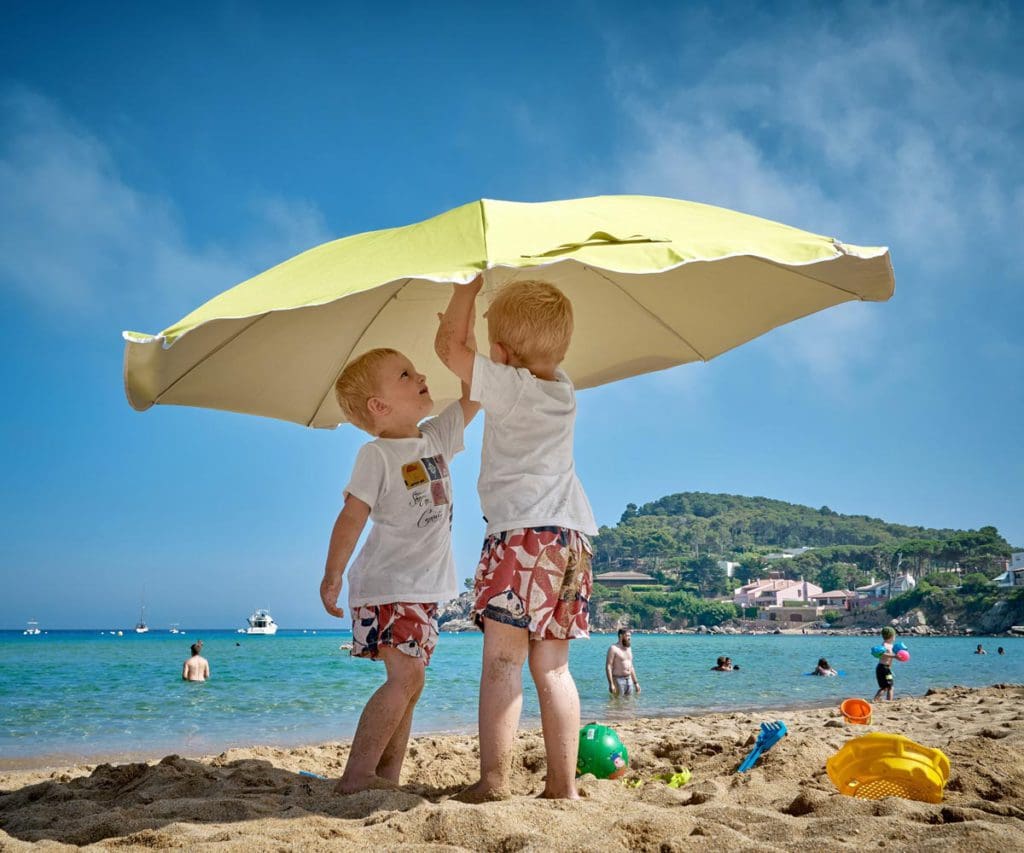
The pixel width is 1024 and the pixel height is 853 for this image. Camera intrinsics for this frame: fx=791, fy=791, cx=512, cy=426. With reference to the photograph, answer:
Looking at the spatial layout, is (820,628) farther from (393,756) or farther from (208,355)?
(208,355)

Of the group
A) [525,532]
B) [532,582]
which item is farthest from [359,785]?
[525,532]

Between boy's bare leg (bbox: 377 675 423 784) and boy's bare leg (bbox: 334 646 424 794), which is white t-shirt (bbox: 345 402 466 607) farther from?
boy's bare leg (bbox: 377 675 423 784)

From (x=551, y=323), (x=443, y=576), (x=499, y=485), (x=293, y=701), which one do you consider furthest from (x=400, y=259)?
(x=293, y=701)

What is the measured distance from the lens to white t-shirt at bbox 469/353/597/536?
2650 millimetres

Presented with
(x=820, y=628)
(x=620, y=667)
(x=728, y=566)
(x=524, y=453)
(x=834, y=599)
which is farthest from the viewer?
(x=728, y=566)

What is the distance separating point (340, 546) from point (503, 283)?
1.28 meters

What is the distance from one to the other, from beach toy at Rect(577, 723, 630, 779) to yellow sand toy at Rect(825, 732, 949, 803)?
105 cm

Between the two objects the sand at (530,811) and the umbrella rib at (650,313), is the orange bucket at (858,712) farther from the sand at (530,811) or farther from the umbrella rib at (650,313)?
the umbrella rib at (650,313)

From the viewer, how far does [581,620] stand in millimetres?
2764

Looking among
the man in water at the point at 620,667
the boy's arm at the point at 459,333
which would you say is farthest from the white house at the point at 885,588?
the boy's arm at the point at 459,333

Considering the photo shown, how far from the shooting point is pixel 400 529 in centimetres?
311

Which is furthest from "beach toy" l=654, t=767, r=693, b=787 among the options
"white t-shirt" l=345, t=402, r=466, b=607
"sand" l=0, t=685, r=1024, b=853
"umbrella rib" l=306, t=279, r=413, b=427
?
"umbrella rib" l=306, t=279, r=413, b=427

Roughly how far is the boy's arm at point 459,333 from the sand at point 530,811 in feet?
4.52

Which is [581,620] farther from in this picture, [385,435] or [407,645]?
[385,435]
